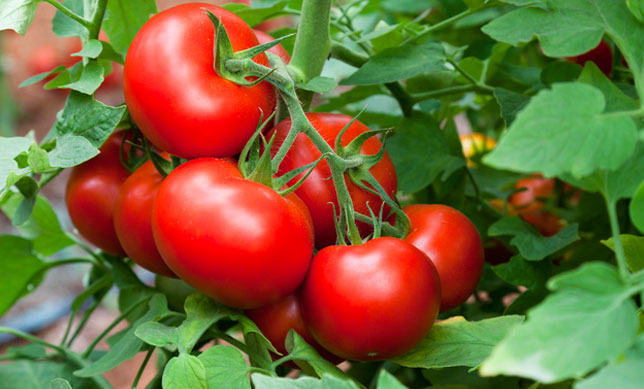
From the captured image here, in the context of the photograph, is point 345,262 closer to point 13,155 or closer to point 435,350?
point 435,350

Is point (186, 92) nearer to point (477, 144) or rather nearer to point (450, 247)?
point (450, 247)

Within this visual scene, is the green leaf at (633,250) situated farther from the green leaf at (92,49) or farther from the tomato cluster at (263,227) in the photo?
the green leaf at (92,49)

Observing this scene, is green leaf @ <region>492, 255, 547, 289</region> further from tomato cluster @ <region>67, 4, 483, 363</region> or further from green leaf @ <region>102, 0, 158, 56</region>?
green leaf @ <region>102, 0, 158, 56</region>

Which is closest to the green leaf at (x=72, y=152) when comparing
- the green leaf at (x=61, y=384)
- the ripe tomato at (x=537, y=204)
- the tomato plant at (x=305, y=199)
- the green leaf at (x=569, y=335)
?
the tomato plant at (x=305, y=199)

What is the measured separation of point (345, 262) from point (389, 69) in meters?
0.15

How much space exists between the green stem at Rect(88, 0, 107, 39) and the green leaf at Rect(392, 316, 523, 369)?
0.25 m

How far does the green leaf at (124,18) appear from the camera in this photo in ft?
1.43

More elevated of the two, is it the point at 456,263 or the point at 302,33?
the point at 302,33

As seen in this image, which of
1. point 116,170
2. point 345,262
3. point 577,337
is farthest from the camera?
point 116,170

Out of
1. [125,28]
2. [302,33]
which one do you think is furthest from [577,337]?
[125,28]

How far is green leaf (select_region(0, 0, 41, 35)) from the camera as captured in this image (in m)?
0.36

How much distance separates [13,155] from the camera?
0.34 metres

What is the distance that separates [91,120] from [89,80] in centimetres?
3

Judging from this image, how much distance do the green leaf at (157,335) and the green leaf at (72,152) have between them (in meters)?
0.08
